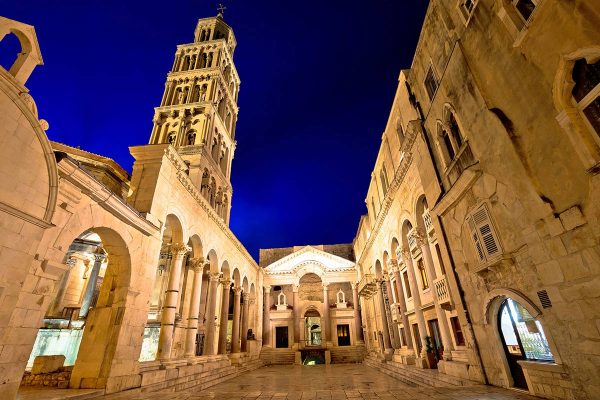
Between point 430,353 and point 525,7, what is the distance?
1369 centimetres

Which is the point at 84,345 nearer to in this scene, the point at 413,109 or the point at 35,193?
Answer: the point at 35,193

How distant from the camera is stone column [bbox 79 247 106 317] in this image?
17.2m

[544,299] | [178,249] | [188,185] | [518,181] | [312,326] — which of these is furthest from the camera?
[312,326]

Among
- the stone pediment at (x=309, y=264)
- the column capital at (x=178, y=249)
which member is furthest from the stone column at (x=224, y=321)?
the stone pediment at (x=309, y=264)

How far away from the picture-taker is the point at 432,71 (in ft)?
36.5

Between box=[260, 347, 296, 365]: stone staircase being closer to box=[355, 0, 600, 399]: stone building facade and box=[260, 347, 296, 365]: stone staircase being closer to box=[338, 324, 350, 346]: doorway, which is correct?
box=[338, 324, 350, 346]: doorway

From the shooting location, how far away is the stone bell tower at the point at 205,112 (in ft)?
72.0

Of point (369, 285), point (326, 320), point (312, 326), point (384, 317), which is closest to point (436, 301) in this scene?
point (384, 317)

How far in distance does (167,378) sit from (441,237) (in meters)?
12.0

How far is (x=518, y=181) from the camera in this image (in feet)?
21.9

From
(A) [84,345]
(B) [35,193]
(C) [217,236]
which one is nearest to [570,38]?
(B) [35,193]

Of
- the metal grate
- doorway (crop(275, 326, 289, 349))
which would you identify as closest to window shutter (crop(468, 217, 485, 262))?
the metal grate

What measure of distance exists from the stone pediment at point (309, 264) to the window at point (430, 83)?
24.0 m

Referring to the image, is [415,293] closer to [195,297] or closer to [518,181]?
[518,181]
